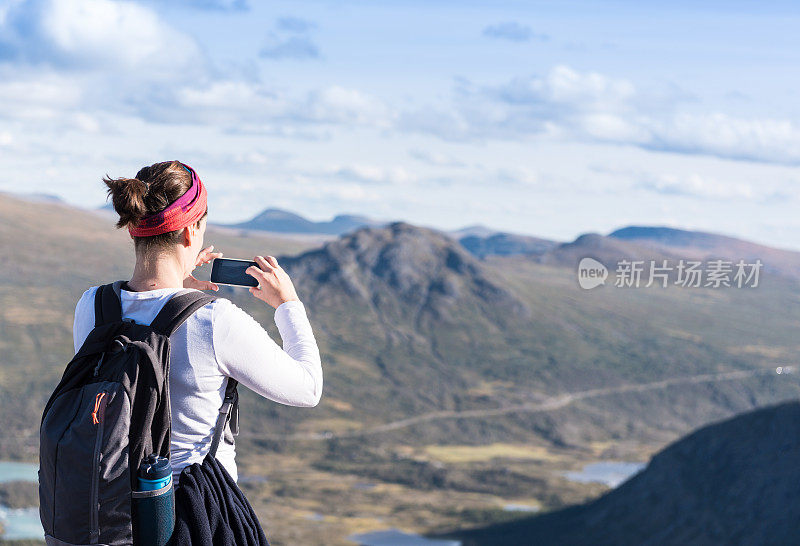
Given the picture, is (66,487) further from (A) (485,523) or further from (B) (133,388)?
(A) (485,523)

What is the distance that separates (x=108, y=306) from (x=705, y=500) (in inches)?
4424

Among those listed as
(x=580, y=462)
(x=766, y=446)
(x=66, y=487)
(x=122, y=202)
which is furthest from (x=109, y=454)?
(x=580, y=462)

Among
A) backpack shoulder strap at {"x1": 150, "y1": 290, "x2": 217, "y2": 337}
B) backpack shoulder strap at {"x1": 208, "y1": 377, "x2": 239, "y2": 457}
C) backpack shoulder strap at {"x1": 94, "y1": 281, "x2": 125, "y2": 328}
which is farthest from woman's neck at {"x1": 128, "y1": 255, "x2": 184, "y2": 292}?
backpack shoulder strap at {"x1": 208, "y1": 377, "x2": 239, "y2": 457}

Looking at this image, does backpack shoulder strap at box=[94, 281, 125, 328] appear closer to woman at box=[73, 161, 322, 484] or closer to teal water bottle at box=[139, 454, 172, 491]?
woman at box=[73, 161, 322, 484]

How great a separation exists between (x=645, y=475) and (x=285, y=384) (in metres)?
126

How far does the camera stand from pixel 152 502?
544 centimetres

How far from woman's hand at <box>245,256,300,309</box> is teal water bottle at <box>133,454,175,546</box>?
133 centimetres

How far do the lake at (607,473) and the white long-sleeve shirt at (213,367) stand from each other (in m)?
168

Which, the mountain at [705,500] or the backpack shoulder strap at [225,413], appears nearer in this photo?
the backpack shoulder strap at [225,413]

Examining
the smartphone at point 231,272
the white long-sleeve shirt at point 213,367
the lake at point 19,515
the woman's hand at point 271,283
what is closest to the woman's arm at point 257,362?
the white long-sleeve shirt at point 213,367

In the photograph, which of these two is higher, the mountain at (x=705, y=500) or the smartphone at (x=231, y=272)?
the smartphone at (x=231, y=272)

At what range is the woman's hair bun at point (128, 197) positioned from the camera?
573 cm

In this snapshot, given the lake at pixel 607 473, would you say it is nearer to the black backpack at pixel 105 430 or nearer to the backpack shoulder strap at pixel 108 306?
the backpack shoulder strap at pixel 108 306

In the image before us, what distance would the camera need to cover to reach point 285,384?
5.79m
